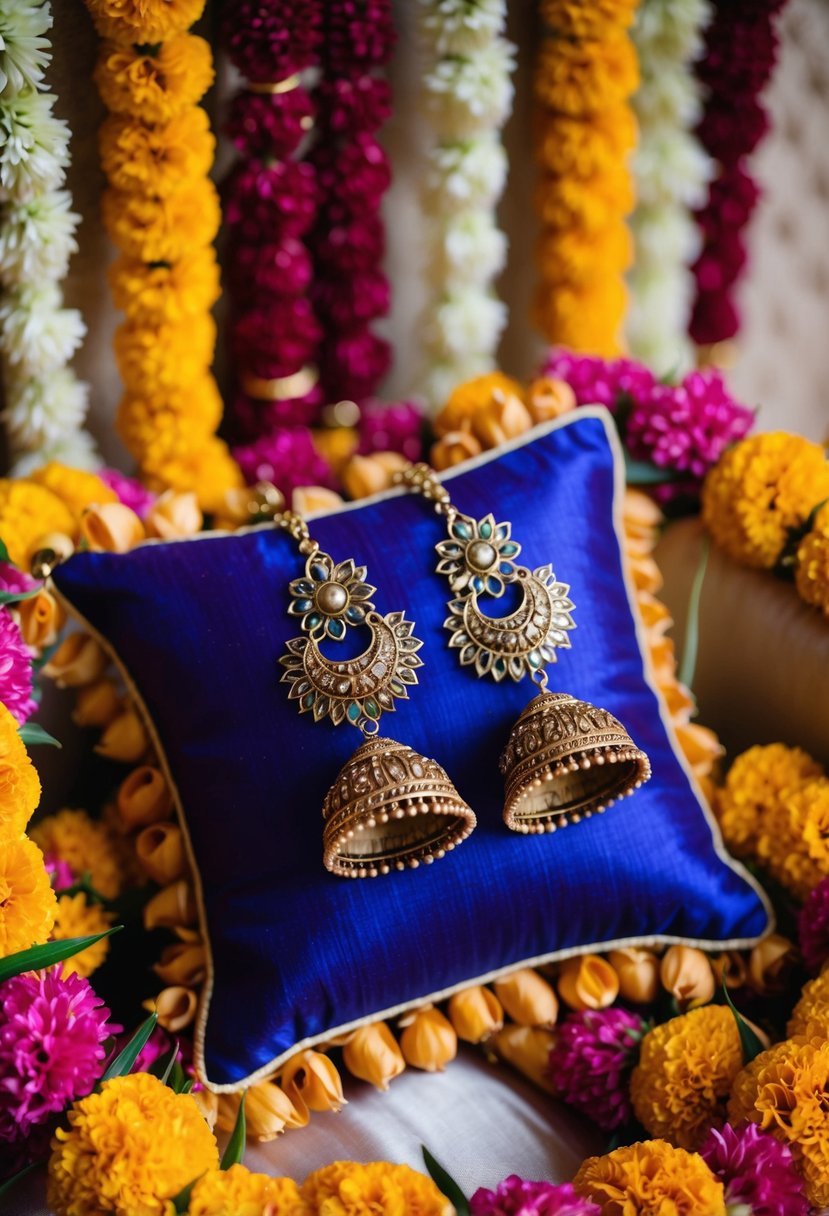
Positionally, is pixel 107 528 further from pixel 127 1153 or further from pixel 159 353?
pixel 127 1153

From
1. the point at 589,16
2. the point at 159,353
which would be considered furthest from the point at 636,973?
the point at 589,16

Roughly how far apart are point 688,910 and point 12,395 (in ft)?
2.53

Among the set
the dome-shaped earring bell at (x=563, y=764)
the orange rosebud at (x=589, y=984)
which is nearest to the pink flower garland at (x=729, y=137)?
the dome-shaped earring bell at (x=563, y=764)

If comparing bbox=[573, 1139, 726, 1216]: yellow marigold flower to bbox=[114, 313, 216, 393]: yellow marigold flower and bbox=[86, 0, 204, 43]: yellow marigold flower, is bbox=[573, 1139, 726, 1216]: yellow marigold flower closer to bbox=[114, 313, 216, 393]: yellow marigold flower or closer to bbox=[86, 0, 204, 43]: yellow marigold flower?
bbox=[114, 313, 216, 393]: yellow marigold flower

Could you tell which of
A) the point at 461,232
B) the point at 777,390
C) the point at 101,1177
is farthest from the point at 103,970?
the point at 777,390

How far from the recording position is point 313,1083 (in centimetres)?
85

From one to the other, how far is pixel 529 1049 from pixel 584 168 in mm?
895

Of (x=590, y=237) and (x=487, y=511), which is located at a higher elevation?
(x=590, y=237)

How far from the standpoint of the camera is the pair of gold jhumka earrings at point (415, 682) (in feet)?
2.56

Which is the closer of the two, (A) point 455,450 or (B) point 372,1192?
Answer: (B) point 372,1192

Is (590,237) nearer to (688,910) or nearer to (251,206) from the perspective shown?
(251,206)

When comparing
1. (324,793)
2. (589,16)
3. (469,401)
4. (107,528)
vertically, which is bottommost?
(324,793)

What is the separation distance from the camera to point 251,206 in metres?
1.09

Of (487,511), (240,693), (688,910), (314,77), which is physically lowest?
(688,910)
